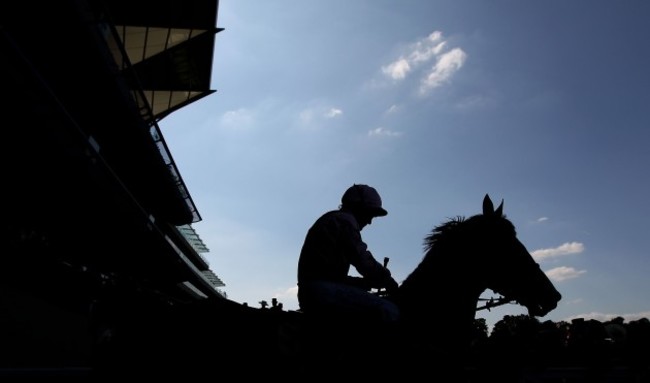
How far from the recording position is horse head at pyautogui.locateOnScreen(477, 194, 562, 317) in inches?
124

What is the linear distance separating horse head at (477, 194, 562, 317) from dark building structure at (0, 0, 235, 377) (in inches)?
79.1

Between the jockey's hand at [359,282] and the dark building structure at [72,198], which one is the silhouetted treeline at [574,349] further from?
the dark building structure at [72,198]

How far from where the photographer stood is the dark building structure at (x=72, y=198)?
282 cm

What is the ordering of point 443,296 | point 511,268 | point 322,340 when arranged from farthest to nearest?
point 511,268, point 443,296, point 322,340

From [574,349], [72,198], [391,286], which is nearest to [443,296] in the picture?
[391,286]

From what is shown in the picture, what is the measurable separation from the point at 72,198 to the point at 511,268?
9.10 meters

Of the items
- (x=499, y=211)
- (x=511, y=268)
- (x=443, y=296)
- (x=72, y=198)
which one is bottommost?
(x=443, y=296)

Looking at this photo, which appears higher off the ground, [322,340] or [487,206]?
[487,206]

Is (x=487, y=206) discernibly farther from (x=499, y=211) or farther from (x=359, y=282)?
(x=359, y=282)

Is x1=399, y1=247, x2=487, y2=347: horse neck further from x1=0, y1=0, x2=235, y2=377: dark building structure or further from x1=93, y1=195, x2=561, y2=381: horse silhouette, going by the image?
x1=0, y1=0, x2=235, y2=377: dark building structure

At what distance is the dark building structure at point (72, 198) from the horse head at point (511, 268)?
2.01 metres

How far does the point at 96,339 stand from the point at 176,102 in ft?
89.2

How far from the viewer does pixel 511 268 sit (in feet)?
10.4

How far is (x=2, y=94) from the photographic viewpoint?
20.5 feet
